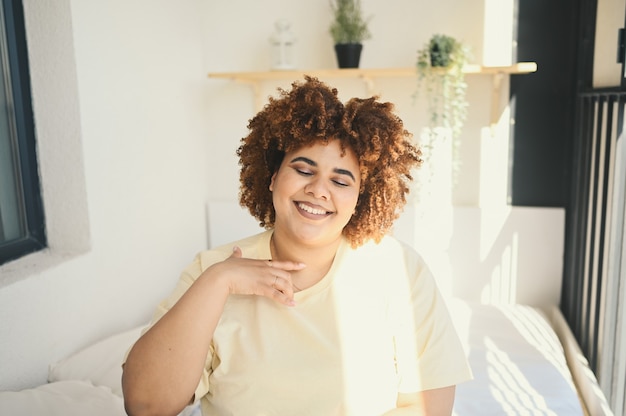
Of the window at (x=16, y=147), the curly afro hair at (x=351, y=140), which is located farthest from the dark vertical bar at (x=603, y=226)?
the window at (x=16, y=147)

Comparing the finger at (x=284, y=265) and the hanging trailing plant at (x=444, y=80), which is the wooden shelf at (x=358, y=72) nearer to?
the hanging trailing plant at (x=444, y=80)

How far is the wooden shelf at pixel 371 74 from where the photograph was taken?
253 centimetres

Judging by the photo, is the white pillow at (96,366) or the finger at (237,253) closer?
the finger at (237,253)

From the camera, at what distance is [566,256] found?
2701 mm

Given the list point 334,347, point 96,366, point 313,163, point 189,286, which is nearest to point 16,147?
point 96,366

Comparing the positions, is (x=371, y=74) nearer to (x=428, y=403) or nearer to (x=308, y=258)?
(x=308, y=258)

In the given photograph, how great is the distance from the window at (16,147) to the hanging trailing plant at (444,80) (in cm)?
158

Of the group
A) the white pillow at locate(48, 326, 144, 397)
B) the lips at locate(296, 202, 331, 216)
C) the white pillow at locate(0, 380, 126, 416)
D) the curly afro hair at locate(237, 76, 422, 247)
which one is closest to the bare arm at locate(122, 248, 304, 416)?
the lips at locate(296, 202, 331, 216)

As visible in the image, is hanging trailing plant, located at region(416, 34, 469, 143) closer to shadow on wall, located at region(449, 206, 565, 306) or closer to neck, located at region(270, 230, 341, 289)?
shadow on wall, located at region(449, 206, 565, 306)

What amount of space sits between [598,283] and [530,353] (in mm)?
358

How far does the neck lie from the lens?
4.44 feet

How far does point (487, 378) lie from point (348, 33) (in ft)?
5.25

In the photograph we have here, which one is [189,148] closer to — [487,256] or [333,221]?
[487,256]

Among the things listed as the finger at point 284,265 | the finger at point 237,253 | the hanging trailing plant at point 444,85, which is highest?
the hanging trailing plant at point 444,85
